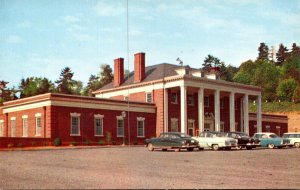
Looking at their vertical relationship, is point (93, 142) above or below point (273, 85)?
below

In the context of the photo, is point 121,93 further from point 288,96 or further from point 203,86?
point 288,96

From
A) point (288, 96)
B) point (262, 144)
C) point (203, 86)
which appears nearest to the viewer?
point (262, 144)

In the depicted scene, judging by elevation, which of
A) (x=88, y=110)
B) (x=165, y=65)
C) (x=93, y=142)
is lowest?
(x=93, y=142)

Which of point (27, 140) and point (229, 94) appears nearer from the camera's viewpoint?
point (27, 140)

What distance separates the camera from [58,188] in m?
11.0

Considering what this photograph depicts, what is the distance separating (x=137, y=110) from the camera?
171 ft

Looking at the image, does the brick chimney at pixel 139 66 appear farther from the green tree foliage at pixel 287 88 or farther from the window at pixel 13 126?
the green tree foliage at pixel 287 88

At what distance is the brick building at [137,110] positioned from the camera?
45.1 meters

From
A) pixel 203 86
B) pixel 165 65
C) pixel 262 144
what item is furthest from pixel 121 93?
pixel 262 144

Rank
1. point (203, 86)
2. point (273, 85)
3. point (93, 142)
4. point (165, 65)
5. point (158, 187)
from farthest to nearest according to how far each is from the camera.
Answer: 1. point (273, 85)
2. point (165, 65)
3. point (203, 86)
4. point (93, 142)
5. point (158, 187)

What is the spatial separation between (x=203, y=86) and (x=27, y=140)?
23.2m

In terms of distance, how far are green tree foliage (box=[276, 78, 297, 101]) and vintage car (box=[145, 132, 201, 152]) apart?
79.8m

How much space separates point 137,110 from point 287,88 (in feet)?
217

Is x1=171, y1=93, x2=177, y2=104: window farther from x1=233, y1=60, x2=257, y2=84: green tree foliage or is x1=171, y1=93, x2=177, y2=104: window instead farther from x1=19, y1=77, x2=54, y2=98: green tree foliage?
x1=233, y1=60, x2=257, y2=84: green tree foliage
